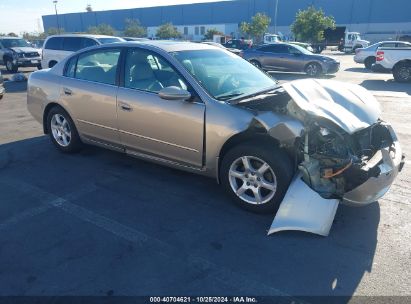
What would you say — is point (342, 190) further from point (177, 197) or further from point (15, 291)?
point (15, 291)

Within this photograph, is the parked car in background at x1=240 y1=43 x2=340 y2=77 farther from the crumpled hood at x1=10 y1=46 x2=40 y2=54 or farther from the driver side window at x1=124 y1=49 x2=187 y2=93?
the driver side window at x1=124 y1=49 x2=187 y2=93

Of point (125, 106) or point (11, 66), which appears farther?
point (11, 66)

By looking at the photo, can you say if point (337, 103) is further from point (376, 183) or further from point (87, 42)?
point (87, 42)

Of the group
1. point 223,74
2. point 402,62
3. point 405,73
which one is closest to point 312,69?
point 402,62

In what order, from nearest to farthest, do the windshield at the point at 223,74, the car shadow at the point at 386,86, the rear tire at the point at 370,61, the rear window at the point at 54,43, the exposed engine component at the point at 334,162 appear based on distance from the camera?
1. the exposed engine component at the point at 334,162
2. the windshield at the point at 223,74
3. the car shadow at the point at 386,86
4. the rear window at the point at 54,43
5. the rear tire at the point at 370,61

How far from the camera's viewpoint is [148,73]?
4328 millimetres

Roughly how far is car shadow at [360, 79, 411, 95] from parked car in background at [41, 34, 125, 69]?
392 inches

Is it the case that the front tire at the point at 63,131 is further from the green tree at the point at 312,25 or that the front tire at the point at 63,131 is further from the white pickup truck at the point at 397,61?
the green tree at the point at 312,25

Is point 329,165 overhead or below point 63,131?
overhead

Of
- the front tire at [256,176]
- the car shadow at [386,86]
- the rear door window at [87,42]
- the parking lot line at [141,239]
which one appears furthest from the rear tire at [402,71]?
the parking lot line at [141,239]

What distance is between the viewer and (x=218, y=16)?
80.3 meters

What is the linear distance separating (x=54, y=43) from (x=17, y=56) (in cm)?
491

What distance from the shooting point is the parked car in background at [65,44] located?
12.9 metres

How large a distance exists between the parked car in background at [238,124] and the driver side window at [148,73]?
0.04ft
